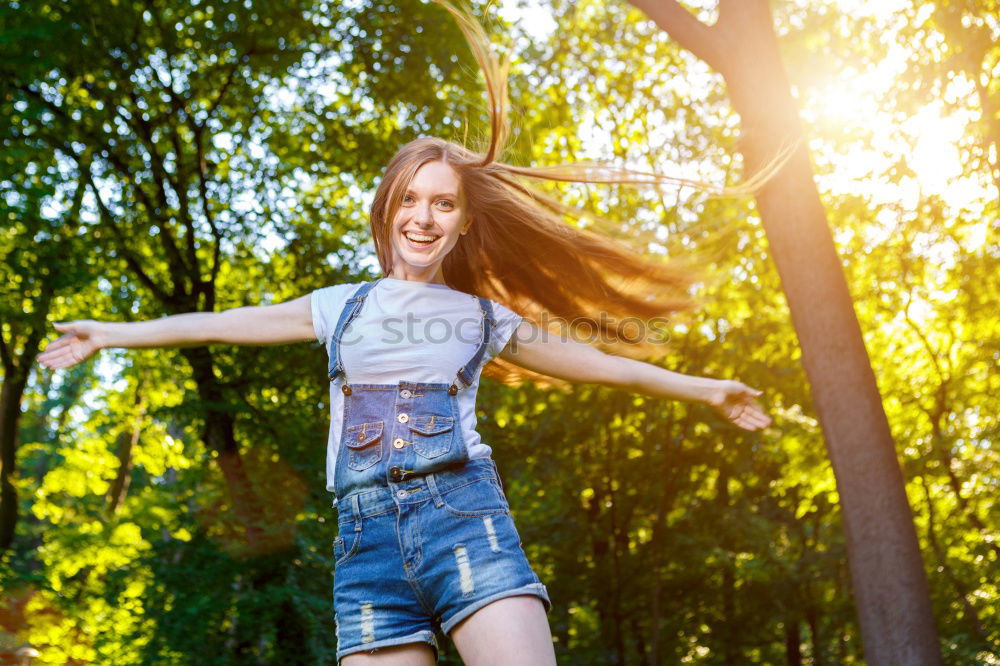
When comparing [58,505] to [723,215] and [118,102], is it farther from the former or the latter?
[723,215]

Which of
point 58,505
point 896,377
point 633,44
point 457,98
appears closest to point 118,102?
point 457,98

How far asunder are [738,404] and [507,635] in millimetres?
986

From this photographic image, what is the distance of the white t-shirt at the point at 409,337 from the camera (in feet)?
8.84

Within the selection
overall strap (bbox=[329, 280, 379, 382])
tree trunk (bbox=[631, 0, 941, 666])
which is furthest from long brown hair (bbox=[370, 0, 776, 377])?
tree trunk (bbox=[631, 0, 941, 666])

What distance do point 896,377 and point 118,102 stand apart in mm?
10209

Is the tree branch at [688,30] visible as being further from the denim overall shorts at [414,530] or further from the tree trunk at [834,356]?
the denim overall shorts at [414,530]

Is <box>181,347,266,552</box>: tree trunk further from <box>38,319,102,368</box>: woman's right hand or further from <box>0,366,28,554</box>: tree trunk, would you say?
<box>38,319,102,368</box>: woman's right hand

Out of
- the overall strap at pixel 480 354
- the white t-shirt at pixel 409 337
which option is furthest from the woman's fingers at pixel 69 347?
the overall strap at pixel 480 354

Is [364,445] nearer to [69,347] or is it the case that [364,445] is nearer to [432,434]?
[432,434]

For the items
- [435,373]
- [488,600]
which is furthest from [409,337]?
[488,600]

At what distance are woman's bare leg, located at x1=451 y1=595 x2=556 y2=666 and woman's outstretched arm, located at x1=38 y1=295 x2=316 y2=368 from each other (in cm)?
96

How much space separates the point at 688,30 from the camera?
645 cm

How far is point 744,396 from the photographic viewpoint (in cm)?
289

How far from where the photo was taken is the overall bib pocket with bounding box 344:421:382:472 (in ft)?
8.40
